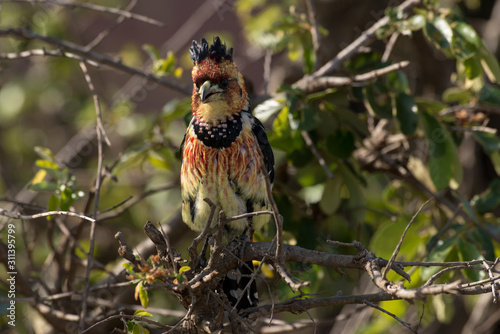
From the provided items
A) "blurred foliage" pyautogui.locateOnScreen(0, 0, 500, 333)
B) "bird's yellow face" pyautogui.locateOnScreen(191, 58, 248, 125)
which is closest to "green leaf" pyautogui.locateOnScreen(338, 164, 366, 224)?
"blurred foliage" pyautogui.locateOnScreen(0, 0, 500, 333)

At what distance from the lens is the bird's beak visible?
7.60 feet

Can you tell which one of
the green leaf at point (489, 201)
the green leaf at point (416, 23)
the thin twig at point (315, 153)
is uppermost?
the green leaf at point (416, 23)

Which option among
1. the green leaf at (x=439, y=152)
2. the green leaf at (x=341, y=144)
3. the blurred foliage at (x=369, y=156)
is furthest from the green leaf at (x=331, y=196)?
→ the green leaf at (x=439, y=152)

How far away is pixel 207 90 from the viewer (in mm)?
2330

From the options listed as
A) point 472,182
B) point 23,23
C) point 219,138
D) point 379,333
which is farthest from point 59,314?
point 472,182

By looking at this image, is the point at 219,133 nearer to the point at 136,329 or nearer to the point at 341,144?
the point at 341,144

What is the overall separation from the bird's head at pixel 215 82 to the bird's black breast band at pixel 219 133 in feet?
0.07

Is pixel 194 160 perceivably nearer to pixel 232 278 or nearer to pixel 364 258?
pixel 232 278

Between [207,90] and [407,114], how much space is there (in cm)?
98

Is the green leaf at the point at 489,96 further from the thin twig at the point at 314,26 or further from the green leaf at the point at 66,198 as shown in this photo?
the green leaf at the point at 66,198

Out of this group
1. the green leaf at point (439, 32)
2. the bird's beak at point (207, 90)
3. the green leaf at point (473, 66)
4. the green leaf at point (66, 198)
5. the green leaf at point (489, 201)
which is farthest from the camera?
the green leaf at point (489, 201)

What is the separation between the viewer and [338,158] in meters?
2.84

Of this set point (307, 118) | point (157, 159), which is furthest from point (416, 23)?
point (157, 159)

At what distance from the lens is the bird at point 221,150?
2.40 meters
